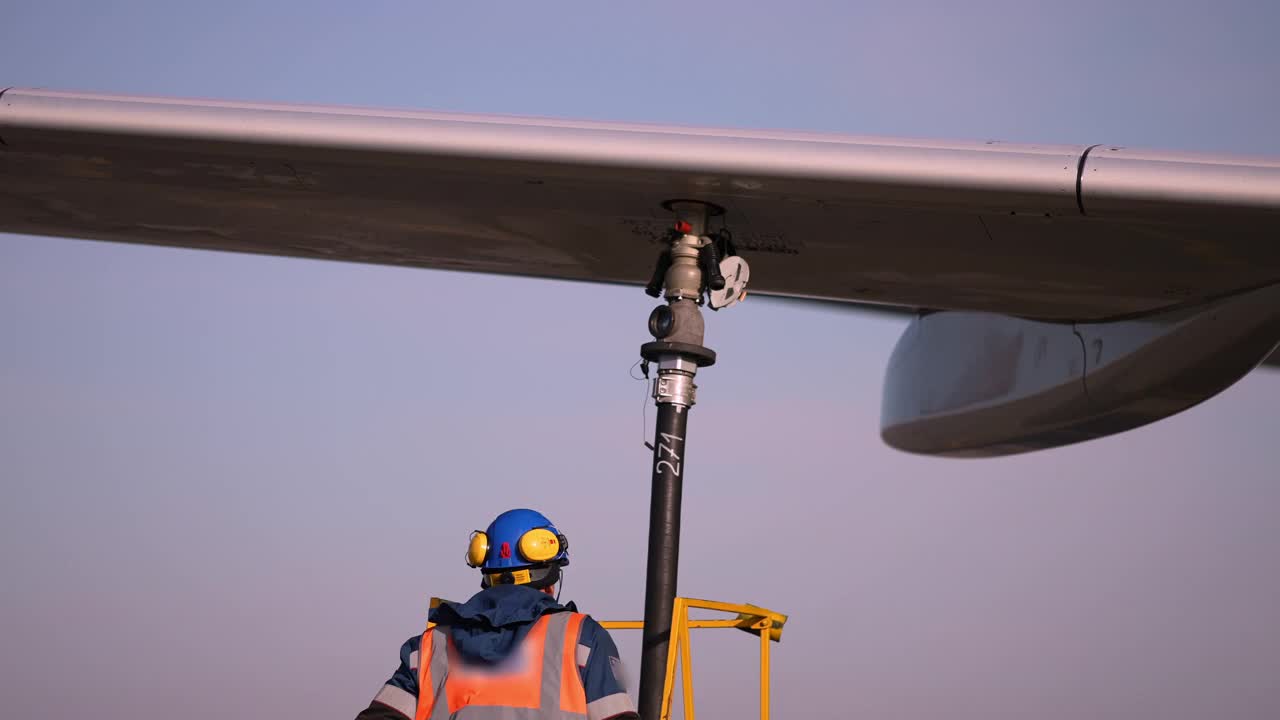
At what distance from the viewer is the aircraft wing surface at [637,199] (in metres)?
6.97

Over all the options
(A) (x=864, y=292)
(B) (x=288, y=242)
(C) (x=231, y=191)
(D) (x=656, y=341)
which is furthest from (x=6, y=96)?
(A) (x=864, y=292)

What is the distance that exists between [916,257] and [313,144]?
3815 mm

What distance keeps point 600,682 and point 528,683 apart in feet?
0.82

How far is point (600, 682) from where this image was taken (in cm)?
503

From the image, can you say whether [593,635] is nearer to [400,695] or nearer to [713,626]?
[400,695]

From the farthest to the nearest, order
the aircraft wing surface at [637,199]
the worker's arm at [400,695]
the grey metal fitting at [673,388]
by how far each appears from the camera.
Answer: the grey metal fitting at [673,388] → the aircraft wing surface at [637,199] → the worker's arm at [400,695]

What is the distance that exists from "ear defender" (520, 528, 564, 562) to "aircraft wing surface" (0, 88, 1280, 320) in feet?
8.32

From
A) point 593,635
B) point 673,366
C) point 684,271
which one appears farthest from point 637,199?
point 593,635

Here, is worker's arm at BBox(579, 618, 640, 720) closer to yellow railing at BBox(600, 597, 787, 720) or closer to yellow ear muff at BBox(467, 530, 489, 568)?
yellow ear muff at BBox(467, 530, 489, 568)

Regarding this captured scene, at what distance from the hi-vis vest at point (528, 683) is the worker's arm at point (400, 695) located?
0.14m

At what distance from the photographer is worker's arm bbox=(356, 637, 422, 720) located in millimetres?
5223

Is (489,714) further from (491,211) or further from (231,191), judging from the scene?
(231,191)

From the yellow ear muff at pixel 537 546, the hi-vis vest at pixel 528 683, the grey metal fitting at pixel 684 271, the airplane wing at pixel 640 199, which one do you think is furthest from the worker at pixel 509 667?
the airplane wing at pixel 640 199

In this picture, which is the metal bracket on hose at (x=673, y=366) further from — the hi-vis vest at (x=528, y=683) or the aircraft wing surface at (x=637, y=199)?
the hi-vis vest at (x=528, y=683)
